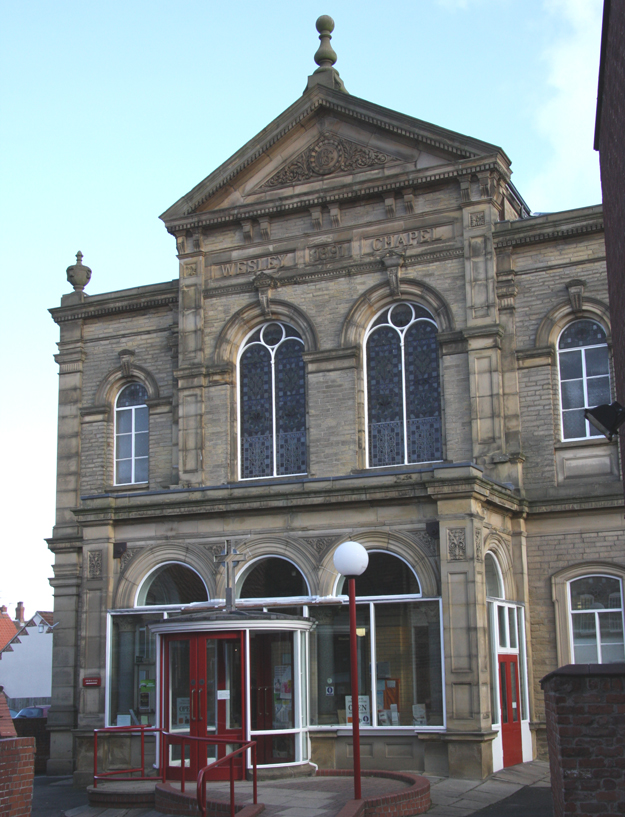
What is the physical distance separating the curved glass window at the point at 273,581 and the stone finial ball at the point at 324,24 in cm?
1413

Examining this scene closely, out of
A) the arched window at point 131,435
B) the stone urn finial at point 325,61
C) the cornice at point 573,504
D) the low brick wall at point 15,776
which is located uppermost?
the stone urn finial at point 325,61

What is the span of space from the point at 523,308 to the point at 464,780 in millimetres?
10040

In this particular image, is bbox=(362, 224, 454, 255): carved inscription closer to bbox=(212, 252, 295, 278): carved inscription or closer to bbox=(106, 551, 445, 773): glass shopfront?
bbox=(212, 252, 295, 278): carved inscription

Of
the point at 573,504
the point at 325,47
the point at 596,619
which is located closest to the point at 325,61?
the point at 325,47

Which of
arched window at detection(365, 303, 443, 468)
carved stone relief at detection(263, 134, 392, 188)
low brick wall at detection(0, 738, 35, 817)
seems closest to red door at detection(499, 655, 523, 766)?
arched window at detection(365, 303, 443, 468)

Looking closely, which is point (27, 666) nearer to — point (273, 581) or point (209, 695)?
point (273, 581)

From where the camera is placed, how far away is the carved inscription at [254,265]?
2425 cm

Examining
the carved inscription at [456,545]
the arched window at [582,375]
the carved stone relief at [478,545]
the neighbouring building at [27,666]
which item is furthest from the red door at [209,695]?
the neighbouring building at [27,666]

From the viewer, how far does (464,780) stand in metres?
17.3

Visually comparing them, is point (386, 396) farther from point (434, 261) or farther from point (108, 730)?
point (108, 730)

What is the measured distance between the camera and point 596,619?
67.5ft

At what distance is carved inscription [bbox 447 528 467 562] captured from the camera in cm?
1820

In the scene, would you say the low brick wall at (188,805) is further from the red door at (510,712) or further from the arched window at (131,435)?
the arched window at (131,435)

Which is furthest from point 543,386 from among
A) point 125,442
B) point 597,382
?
point 125,442
